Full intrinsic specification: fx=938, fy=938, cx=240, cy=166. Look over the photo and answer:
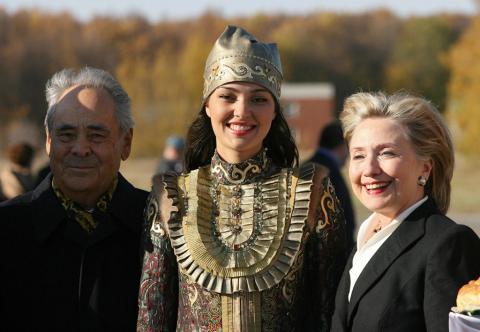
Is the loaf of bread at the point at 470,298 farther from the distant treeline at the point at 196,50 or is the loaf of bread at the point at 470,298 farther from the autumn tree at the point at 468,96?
the distant treeline at the point at 196,50

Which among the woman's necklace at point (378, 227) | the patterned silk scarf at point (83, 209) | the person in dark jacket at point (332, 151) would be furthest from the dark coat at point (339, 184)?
the woman's necklace at point (378, 227)

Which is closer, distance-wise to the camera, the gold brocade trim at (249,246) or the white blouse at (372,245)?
the white blouse at (372,245)

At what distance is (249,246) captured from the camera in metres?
3.72

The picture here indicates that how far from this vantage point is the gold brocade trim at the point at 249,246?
365 centimetres

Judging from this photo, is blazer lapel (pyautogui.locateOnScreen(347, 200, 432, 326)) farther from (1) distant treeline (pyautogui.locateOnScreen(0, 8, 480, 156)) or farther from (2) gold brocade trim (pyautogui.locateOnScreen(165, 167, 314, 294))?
(1) distant treeline (pyautogui.locateOnScreen(0, 8, 480, 156))

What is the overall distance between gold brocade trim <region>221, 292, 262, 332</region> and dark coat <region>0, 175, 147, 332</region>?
0.47 m

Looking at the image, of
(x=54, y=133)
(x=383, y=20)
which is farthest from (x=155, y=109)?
Answer: (x=54, y=133)

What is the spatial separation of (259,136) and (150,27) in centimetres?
7103

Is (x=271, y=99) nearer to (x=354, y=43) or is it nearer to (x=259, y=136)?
(x=259, y=136)

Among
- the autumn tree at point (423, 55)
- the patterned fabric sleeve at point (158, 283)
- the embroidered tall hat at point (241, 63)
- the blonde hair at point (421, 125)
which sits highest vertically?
the autumn tree at point (423, 55)

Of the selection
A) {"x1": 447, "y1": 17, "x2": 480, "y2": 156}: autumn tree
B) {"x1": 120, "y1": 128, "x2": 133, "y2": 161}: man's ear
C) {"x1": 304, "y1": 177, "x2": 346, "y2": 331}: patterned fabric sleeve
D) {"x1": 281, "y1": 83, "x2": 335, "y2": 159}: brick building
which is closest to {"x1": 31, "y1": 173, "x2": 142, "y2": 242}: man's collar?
{"x1": 120, "y1": 128, "x2": 133, "y2": 161}: man's ear

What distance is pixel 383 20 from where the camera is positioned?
76.4 meters

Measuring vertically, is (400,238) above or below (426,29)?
below

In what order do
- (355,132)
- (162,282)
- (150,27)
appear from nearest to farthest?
1. (355,132)
2. (162,282)
3. (150,27)
